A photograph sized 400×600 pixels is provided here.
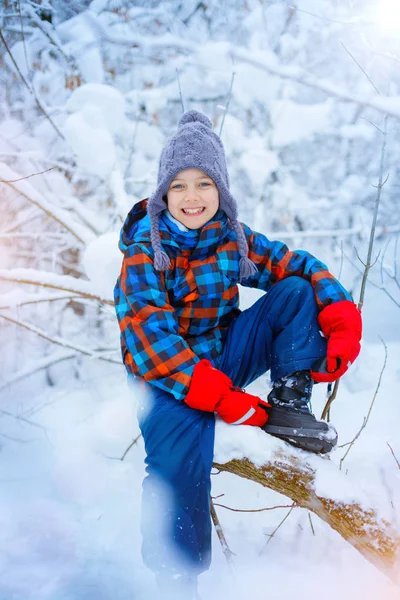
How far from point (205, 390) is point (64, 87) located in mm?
4239

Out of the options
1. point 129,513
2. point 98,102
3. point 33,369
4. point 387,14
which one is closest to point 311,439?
point 129,513

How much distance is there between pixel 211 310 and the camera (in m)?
1.91

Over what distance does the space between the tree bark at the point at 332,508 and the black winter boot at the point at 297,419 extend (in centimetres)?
6

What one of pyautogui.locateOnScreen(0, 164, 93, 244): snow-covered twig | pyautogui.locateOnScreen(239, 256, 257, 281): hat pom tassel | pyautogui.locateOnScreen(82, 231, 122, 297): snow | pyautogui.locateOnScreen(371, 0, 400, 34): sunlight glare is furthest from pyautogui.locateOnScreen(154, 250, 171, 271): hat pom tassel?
pyautogui.locateOnScreen(371, 0, 400, 34): sunlight glare

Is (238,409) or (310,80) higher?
(310,80)

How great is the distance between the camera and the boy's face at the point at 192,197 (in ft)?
5.99

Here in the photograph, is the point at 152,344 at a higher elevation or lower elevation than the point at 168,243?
lower

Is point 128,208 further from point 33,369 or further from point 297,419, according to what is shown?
point 297,419

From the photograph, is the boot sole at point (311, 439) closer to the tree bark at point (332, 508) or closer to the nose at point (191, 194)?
the tree bark at point (332, 508)

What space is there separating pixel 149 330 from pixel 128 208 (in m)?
1.89

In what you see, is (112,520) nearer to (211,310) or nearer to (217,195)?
(211,310)

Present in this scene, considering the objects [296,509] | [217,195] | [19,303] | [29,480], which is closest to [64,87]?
[19,303]

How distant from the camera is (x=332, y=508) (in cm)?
140

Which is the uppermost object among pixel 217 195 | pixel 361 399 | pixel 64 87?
pixel 64 87
